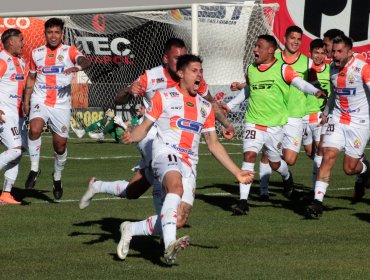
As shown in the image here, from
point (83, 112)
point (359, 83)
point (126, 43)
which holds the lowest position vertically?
point (83, 112)

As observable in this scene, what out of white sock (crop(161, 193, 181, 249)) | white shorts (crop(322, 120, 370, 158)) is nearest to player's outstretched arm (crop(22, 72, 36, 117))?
white shorts (crop(322, 120, 370, 158))

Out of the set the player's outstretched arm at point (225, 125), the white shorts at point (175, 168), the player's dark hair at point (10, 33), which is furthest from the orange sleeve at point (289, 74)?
the white shorts at point (175, 168)

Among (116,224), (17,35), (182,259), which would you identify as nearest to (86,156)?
(17,35)

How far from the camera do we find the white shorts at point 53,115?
1482 cm

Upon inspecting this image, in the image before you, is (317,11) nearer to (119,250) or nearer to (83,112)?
(83,112)

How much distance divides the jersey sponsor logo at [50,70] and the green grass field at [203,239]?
191cm

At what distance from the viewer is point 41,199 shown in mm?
15070

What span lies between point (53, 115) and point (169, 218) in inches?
235

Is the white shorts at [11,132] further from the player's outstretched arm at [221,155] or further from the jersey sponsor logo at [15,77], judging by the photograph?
the player's outstretched arm at [221,155]

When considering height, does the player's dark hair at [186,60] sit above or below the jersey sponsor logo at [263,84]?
above

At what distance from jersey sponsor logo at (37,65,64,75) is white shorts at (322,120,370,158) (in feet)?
13.4

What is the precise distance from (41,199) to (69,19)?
14.7 m

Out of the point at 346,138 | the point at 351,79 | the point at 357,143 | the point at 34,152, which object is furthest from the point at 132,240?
the point at 34,152

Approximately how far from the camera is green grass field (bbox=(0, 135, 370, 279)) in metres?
9.39
